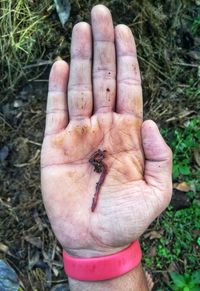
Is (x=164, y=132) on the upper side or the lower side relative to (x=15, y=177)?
upper

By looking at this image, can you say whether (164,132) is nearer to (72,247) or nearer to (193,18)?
(193,18)

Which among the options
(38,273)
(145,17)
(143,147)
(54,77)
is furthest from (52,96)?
(38,273)

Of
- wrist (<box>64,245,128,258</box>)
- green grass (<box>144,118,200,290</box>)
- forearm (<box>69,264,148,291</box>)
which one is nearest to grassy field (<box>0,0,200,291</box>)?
green grass (<box>144,118,200,290</box>)

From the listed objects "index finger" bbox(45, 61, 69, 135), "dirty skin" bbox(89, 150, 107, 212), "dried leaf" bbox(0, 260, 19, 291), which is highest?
"index finger" bbox(45, 61, 69, 135)

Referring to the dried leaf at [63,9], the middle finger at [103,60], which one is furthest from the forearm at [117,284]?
the dried leaf at [63,9]

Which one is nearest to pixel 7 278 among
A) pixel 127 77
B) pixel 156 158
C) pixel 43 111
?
pixel 43 111

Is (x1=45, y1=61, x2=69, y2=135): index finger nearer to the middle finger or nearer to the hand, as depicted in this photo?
the hand

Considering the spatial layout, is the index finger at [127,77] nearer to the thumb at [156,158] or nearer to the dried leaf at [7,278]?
the thumb at [156,158]
